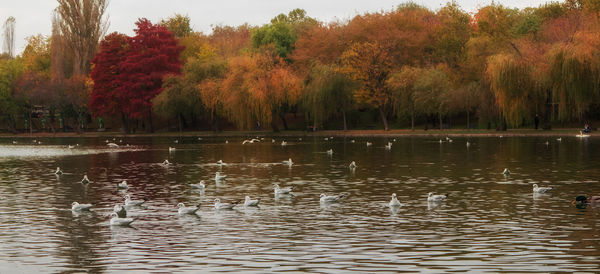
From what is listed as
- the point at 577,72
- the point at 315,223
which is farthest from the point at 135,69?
the point at 315,223

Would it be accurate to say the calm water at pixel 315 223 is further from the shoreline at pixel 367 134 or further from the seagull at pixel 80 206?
the shoreline at pixel 367 134

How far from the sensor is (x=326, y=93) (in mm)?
106500

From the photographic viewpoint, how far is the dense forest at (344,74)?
85.9 meters

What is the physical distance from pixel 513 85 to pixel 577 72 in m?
7.39

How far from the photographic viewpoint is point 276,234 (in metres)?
24.3

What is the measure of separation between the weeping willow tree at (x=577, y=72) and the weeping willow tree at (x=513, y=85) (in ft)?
12.0

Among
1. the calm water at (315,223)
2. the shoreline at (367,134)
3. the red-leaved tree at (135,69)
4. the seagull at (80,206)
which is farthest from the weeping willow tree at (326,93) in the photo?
the seagull at (80,206)

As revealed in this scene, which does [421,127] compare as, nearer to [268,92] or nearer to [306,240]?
A: [268,92]

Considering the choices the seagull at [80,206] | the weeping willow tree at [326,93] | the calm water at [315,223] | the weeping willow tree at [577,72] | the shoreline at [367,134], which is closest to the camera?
the calm water at [315,223]

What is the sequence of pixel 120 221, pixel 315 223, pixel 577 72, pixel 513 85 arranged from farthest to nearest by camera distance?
pixel 513 85, pixel 577 72, pixel 315 223, pixel 120 221

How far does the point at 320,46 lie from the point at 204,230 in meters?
102

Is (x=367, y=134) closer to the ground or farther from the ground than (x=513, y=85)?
closer to the ground

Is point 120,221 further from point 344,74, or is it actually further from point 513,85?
point 344,74

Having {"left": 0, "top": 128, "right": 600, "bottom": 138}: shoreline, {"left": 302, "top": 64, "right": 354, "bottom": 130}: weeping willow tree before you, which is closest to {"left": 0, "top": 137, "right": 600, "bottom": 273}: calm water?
{"left": 0, "top": 128, "right": 600, "bottom": 138}: shoreline
